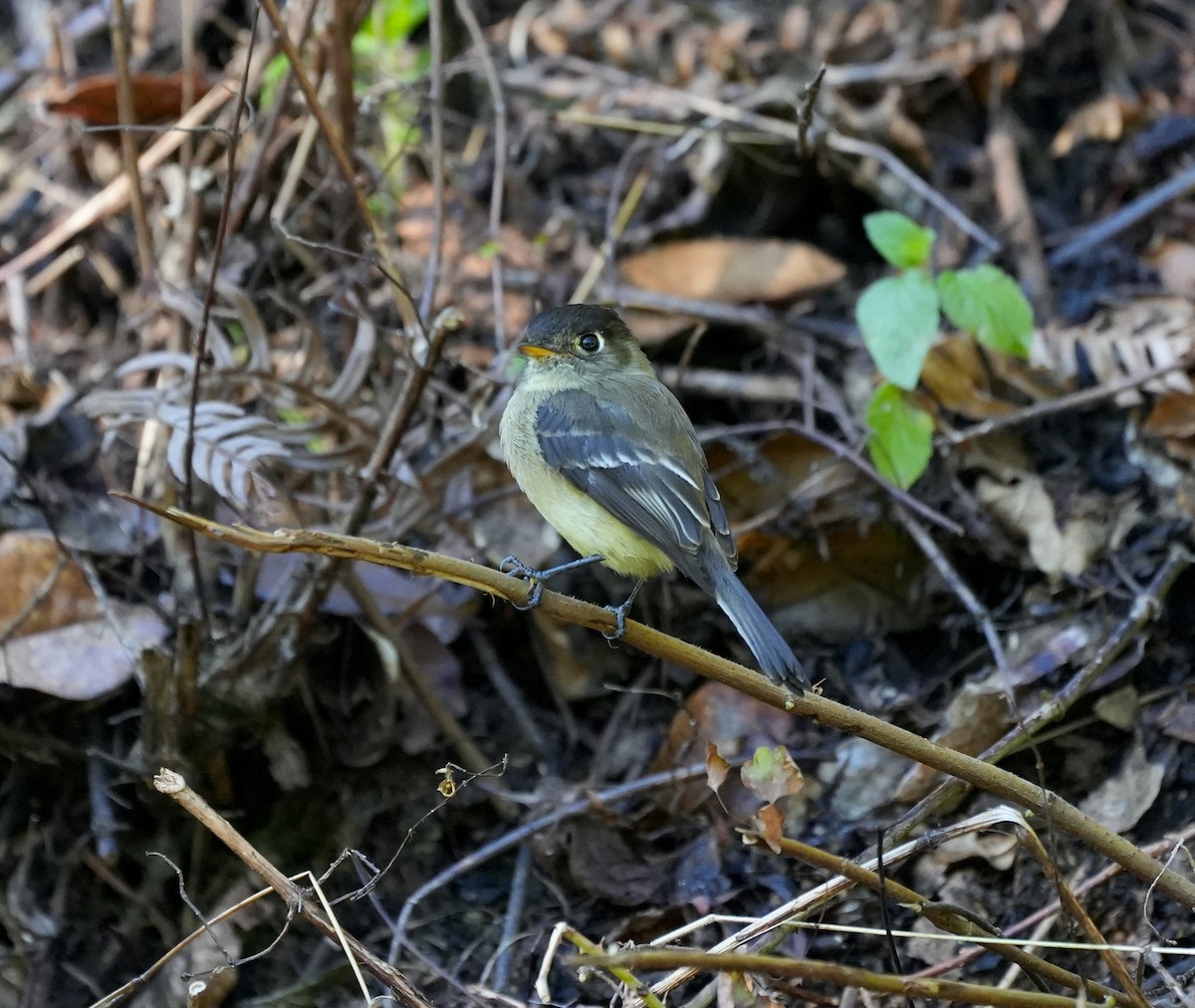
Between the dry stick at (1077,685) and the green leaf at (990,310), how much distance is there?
0.76 metres

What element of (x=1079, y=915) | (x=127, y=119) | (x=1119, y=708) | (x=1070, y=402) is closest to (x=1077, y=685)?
(x=1119, y=708)

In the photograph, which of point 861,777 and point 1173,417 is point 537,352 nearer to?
point 861,777

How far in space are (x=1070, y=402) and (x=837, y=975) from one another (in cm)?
238

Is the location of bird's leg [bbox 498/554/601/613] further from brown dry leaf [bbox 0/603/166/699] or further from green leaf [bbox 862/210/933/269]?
green leaf [bbox 862/210/933/269]

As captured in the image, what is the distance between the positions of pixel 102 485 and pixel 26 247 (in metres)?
1.61

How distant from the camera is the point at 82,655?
347 cm

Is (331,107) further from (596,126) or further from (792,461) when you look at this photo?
(792,461)

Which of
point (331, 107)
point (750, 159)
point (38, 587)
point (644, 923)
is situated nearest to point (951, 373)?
point (750, 159)

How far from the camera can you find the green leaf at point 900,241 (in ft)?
12.8

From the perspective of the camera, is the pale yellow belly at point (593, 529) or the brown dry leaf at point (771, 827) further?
the pale yellow belly at point (593, 529)

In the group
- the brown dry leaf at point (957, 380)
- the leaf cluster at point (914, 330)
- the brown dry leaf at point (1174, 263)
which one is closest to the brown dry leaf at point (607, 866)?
the leaf cluster at point (914, 330)

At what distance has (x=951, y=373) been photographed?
4.01 meters

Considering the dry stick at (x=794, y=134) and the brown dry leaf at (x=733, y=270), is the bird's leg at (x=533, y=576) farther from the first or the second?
the dry stick at (x=794, y=134)

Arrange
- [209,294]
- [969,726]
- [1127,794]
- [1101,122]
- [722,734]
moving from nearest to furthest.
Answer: [209,294]
[1127,794]
[969,726]
[722,734]
[1101,122]
